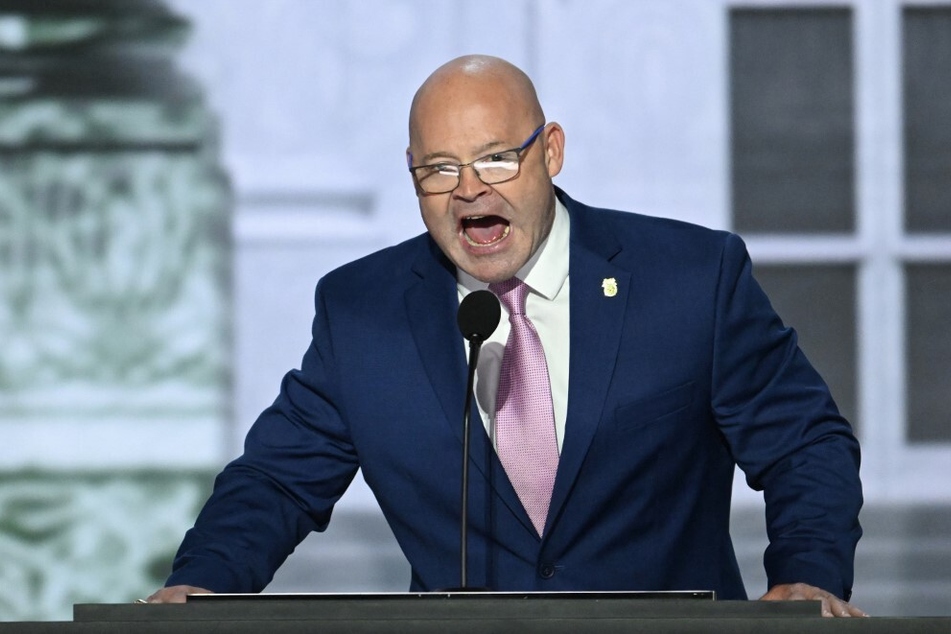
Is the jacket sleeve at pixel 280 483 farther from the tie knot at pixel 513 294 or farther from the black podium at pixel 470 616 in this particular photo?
the black podium at pixel 470 616

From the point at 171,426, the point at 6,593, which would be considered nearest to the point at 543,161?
the point at 171,426

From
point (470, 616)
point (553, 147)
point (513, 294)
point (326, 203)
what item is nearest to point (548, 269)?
point (513, 294)

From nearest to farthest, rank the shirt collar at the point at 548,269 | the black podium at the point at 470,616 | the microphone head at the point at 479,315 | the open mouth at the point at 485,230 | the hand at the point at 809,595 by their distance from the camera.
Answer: the black podium at the point at 470,616
the hand at the point at 809,595
the microphone head at the point at 479,315
the open mouth at the point at 485,230
the shirt collar at the point at 548,269

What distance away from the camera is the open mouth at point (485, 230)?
2092mm

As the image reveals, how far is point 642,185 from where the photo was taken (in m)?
3.51

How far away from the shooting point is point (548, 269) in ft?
7.28

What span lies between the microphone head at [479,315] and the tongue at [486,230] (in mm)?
326

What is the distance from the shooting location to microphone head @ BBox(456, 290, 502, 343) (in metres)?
1.77

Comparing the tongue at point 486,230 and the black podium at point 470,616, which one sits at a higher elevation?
the tongue at point 486,230

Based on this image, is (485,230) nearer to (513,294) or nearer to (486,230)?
(486,230)

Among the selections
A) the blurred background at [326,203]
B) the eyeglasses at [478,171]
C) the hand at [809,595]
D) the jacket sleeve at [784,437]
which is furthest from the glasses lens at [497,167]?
the blurred background at [326,203]

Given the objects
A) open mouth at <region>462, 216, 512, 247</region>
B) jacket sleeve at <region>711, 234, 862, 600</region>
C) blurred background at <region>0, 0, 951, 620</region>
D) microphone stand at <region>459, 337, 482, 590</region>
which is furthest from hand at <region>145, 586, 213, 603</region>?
blurred background at <region>0, 0, 951, 620</region>

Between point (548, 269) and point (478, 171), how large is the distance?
24 centimetres

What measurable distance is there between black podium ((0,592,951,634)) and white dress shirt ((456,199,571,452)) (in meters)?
0.77
